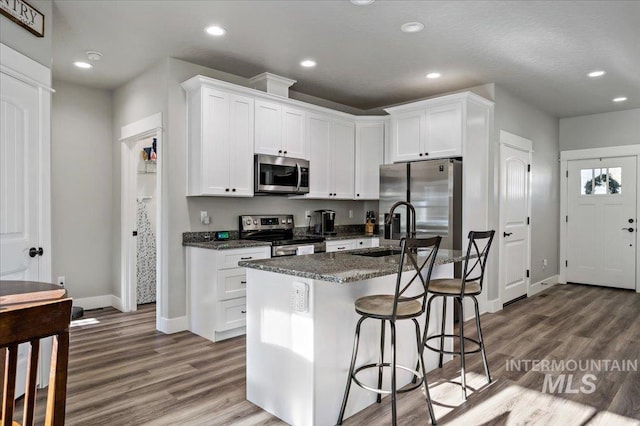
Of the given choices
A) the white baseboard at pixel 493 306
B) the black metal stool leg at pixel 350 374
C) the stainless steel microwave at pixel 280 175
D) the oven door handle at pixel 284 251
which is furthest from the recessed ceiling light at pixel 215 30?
the white baseboard at pixel 493 306

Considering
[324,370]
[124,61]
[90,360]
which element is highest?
[124,61]

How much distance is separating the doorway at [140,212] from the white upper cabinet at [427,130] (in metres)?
2.77

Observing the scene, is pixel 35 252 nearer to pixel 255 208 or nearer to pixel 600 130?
pixel 255 208

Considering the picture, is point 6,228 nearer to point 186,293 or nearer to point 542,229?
point 186,293

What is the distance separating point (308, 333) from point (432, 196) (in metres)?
2.77

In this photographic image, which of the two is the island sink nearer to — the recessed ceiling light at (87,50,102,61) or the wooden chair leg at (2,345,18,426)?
the wooden chair leg at (2,345,18,426)

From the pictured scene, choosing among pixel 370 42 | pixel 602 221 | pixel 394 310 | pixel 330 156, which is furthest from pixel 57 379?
pixel 602 221

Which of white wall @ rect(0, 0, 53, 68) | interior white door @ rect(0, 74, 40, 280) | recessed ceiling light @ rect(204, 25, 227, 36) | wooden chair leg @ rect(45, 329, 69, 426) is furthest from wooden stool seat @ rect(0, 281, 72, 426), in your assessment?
recessed ceiling light @ rect(204, 25, 227, 36)

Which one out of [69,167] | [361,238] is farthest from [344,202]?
[69,167]

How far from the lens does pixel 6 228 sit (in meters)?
2.54

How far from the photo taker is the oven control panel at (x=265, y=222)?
179 inches

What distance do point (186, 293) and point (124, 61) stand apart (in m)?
2.42

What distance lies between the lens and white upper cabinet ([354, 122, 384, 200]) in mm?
5477

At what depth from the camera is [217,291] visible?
3727 millimetres
